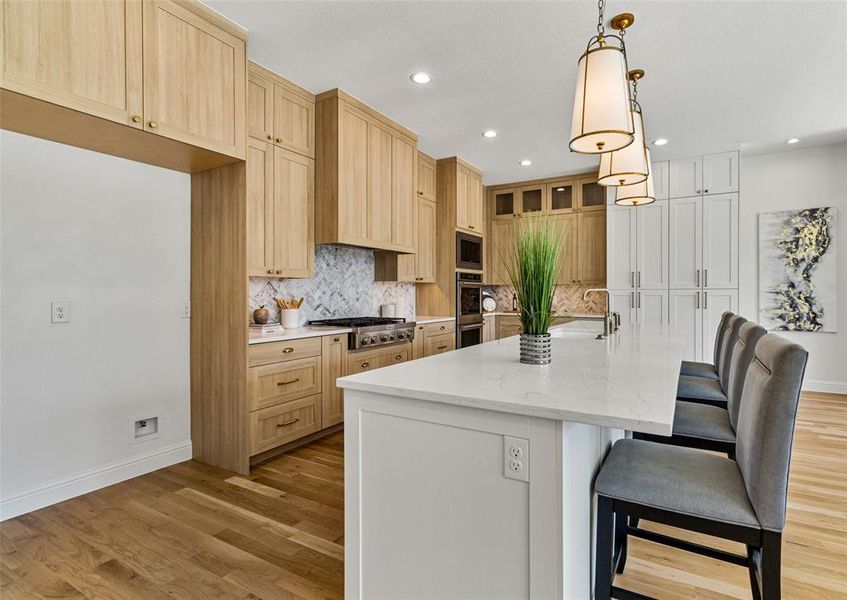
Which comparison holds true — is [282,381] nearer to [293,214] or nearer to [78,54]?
[293,214]

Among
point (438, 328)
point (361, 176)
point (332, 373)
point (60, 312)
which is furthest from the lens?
point (438, 328)

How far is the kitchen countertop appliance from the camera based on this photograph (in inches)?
141

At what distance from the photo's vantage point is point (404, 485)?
1345mm

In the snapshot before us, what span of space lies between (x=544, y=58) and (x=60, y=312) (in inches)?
127

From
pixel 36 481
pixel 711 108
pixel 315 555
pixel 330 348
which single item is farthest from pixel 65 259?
pixel 711 108

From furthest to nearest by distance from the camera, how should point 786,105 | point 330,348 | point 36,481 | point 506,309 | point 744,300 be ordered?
point 506,309
point 744,300
point 786,105
point 330,348
point 36,481

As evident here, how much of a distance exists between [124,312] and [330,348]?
1.32m

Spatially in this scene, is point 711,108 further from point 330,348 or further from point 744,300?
point 330,348

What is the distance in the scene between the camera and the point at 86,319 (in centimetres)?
254

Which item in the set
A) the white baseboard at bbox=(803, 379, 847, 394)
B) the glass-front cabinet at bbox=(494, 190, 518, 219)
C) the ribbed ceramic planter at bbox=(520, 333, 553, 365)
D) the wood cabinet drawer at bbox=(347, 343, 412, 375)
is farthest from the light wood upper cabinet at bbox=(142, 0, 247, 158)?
the white baseboard at bbox=(803, 379, 847, 394)

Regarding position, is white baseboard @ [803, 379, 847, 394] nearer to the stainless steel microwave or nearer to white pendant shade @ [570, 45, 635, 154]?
the stainless steel microwave

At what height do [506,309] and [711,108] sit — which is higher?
[711,108]

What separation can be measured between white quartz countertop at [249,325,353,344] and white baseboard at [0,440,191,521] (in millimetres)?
904

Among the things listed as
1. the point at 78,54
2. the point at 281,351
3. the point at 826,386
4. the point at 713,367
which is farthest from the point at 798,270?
the point at 78,54
